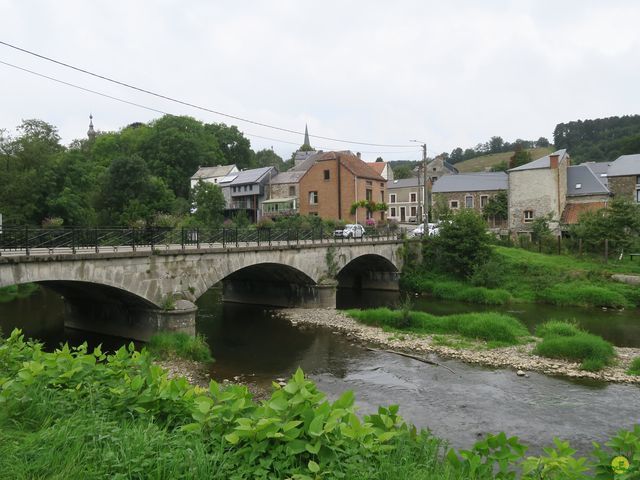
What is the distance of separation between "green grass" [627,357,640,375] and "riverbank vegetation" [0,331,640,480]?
14073 mm

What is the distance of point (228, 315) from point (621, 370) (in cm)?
2103

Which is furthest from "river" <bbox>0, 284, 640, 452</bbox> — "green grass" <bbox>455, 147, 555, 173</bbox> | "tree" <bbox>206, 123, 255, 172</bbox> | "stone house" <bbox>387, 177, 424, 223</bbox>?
"green grass" <bbox>455, 147, 555, 173</bbox>

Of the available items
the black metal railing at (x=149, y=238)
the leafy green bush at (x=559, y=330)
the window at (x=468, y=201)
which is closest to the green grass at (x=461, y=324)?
the leafy green bush at (x=559, y=330)

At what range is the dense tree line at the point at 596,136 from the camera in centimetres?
10444

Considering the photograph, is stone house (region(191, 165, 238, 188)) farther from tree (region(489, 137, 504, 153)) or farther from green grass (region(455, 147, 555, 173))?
tree (region(489, 137, 504, 153))

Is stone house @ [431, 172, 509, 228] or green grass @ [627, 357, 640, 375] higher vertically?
stone house @ [431, 172, 509, 228]

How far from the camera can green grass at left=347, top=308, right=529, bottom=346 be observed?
22.1 meters

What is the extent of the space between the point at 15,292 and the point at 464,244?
35.4 metres

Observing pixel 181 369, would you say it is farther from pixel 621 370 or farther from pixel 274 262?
pixel 621 370

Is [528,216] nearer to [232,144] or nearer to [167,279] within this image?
[167,279]

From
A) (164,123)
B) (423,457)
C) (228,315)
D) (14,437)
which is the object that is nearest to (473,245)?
(228,315)

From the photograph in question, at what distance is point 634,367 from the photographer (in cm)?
1742

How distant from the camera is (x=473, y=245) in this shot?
1496 inches

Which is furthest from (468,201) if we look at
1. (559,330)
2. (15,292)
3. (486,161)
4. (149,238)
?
(486,161)
